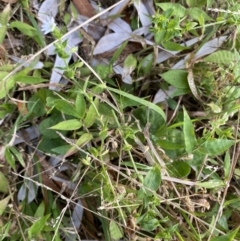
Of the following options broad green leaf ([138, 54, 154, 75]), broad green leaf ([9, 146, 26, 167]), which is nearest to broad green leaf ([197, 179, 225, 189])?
broad green leaf ([138, 54, 154, 75])

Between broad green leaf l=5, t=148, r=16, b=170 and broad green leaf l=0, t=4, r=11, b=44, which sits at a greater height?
broad green leaf l=0, t=4, r=11, b=44

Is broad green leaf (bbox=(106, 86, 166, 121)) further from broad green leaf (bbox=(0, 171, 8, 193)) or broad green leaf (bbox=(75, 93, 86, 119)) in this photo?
broad green leaf (bbox=(0, 171, 8, 193))

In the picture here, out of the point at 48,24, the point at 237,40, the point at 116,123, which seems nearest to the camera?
the point at 48,24

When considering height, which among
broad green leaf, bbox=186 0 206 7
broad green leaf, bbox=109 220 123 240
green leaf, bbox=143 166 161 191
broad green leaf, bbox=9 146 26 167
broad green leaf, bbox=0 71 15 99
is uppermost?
broad green leaf, bbox=0 71 15 99

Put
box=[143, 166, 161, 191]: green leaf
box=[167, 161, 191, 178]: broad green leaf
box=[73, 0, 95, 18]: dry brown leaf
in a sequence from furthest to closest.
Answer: box=[73, 0, 95, 18]: dry brown leaf, box=[167, 161, 191, 178]: broad green leaf, box=[143, 166, 161, 191]: green leaf

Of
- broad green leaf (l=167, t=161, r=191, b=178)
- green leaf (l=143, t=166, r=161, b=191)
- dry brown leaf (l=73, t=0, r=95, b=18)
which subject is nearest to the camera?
green leaf (l=143, t=166, r=161, b=191)

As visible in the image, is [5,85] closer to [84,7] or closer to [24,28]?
[24,28]

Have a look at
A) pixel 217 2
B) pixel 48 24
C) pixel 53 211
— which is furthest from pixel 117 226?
pixel 217 2

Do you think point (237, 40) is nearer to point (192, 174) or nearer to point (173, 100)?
Answer: point (173, 100)
